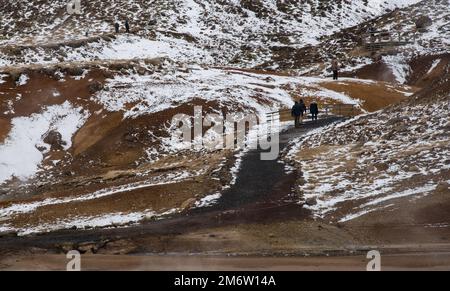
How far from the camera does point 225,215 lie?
17.0 m

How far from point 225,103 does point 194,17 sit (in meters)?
40.8

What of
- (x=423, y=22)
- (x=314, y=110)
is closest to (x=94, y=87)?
(x=314, y=110)

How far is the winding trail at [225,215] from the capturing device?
1571 centimetres

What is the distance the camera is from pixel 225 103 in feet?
117

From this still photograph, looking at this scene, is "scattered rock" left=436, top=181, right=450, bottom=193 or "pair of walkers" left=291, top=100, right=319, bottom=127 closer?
"scattered rock" left=436, top=181, right=450, bottom=193

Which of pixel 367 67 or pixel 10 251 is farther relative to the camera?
pixel 367 67

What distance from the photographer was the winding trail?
1571cm

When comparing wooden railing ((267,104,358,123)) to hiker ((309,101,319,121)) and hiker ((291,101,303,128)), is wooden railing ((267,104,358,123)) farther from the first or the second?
hiker ((309,101,319,121))

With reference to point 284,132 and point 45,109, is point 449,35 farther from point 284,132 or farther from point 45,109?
point 45,109

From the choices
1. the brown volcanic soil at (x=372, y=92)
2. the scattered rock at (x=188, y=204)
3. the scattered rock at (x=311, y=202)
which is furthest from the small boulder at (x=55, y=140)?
the brown volcanic soil at (x=372, y=92)

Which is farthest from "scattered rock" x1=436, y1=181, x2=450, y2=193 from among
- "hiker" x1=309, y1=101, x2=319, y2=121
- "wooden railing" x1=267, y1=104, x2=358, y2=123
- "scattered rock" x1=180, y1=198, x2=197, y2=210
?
"wooden railing" x1=267, y1=104, x2=358, y2=123

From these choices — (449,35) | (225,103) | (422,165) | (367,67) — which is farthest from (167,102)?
(449,35)

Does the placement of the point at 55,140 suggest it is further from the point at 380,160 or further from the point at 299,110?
the point at 380,160

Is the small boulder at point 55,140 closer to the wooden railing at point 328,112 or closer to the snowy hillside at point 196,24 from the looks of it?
the wooden railing at point 328,112
